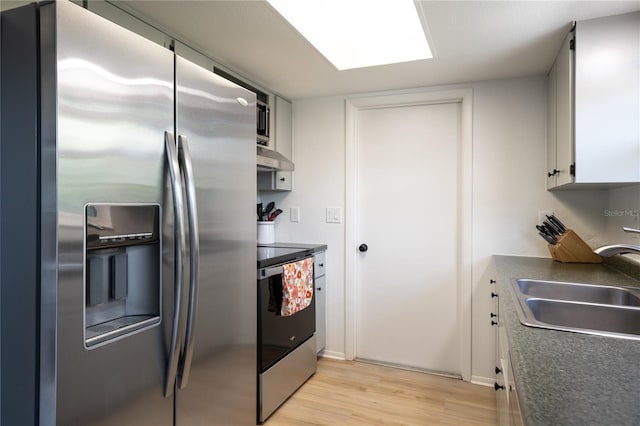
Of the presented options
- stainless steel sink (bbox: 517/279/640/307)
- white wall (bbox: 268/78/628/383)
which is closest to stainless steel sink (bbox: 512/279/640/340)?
stainless steel sink (bbox: 517/279/640/307)

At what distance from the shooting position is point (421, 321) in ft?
9.68

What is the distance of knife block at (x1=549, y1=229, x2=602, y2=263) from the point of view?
7.64 feet

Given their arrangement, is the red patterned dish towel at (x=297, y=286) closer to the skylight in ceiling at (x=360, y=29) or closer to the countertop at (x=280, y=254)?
the countertop at (x=280, y=254)

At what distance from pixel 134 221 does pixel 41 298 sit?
1.04ft

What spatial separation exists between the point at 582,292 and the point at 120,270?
1875 mm

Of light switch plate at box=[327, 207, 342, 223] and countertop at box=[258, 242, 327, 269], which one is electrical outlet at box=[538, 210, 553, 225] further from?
countertop at box=[258, 242, 327, 269]

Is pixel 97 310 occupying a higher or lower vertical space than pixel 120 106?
lower

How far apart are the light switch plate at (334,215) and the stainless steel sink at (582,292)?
1566 mm

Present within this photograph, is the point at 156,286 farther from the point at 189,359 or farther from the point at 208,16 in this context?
the point at 208,16

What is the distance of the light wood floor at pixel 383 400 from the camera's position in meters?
2.24

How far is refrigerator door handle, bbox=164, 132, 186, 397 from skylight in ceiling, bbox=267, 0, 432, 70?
883 millimetres

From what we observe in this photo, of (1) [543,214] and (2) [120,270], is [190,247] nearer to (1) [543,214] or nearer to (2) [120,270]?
(2) [120,270]

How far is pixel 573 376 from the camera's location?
0.77 m

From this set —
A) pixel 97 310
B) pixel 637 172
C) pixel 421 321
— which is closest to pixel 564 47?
pixel 637 172
